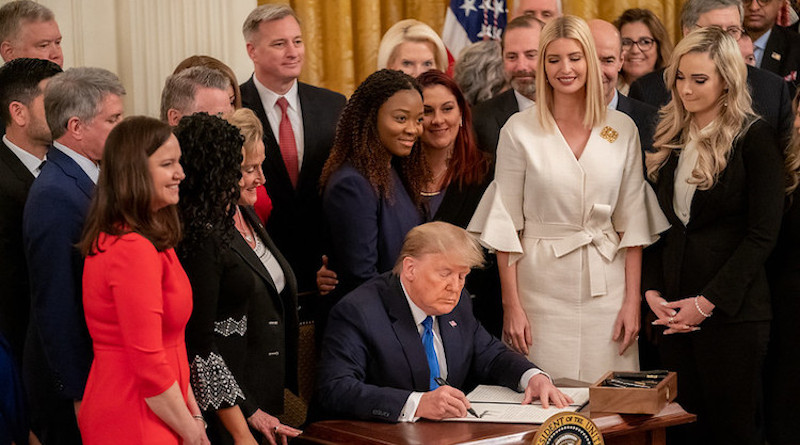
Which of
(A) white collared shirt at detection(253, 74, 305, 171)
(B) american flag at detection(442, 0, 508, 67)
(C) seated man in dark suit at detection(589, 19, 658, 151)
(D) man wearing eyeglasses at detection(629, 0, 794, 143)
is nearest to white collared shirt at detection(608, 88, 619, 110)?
(C) seated man in dark suit at detection(589, 19, 658, 151)

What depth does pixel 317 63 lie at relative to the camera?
5.74m

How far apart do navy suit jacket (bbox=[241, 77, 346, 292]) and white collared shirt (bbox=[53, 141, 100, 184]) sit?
1.38m

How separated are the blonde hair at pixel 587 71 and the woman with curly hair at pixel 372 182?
453 mm

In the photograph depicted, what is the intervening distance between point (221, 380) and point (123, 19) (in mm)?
2212

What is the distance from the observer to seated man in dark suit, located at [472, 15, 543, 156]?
15.0ft

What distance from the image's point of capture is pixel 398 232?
4047 mm

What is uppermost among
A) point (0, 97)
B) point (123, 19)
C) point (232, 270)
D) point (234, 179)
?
point (123, 19)

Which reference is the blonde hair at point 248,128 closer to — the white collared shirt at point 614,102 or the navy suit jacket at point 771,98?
the white collared shirt at point 614,102

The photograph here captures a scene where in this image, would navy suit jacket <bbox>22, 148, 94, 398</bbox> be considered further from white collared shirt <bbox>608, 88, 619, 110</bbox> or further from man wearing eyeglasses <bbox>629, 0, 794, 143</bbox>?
man wearing eyeglasses <bbox>629, 0, 794, 143</bbox>

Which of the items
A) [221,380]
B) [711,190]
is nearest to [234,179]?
[221,380]

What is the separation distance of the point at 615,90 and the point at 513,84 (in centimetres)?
45

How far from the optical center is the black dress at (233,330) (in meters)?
2.96

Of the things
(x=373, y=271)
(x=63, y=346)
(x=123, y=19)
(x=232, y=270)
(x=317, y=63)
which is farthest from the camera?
(x=317, y=63)

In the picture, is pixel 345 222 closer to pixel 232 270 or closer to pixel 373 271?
pixel 373 271
